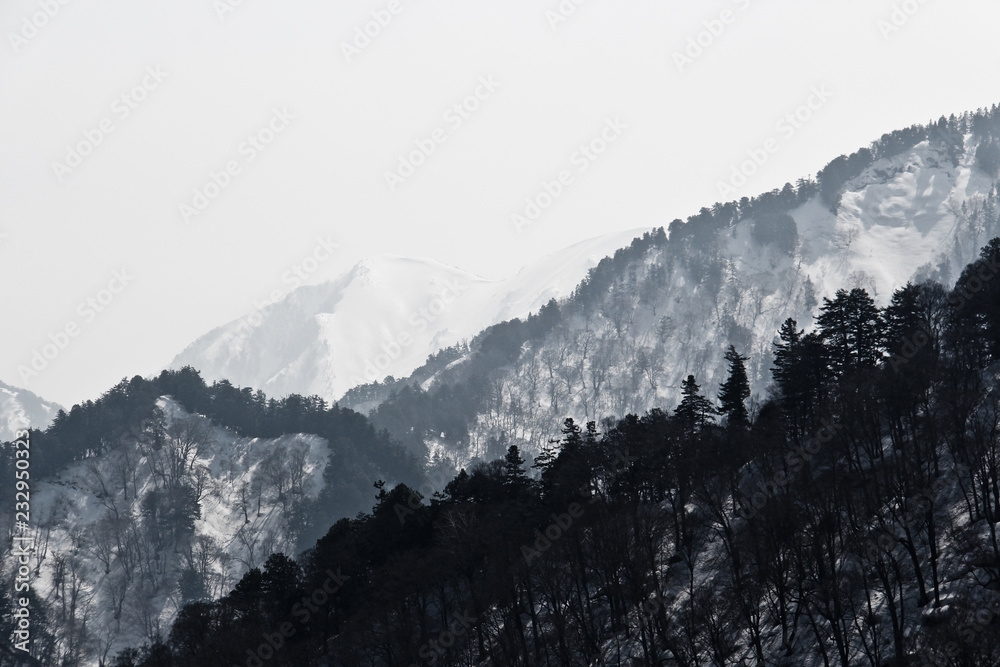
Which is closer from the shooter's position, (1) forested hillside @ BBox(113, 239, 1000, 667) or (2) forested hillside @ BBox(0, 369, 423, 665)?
(1) forested hillside @ BBox(113, 239, 1000, 667)

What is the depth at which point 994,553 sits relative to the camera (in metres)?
38.2

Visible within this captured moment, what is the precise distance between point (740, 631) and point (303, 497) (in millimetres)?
128405

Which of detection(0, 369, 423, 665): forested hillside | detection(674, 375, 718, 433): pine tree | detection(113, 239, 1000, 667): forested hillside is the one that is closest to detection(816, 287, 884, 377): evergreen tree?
detection(113, 239, 1000, 667): forested hillside

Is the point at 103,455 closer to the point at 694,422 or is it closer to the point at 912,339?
the point at 694,422

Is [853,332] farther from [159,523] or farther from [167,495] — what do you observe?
[167,495]

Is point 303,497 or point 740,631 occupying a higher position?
point 303,497

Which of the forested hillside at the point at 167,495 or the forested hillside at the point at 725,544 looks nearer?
the forested hillside at the point at 725,544

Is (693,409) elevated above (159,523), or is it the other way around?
(159,523)

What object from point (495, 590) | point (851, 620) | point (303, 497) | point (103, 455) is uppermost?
point (103, 455)

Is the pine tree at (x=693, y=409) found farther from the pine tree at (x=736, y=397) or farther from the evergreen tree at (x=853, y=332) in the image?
the evergreen tree at (x=853, y=332)

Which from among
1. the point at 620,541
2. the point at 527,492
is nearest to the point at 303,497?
the point at 527,492

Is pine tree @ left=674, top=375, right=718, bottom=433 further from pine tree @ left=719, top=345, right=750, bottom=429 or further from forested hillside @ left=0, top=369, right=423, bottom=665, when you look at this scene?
forested hillside @ left=0, top=369, right=423, bottom=665

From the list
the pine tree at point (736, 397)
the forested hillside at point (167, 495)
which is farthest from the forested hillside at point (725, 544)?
the forested hillside at point (167, 495)

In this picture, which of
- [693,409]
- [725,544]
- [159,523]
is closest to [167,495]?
[159,523]
